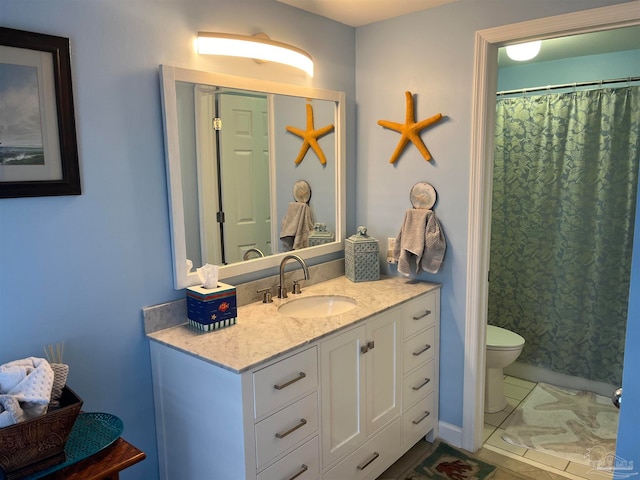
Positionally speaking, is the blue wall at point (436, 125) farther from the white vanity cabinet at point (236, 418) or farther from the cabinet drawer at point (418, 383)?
the white vanity cabinet at point (236, 418)

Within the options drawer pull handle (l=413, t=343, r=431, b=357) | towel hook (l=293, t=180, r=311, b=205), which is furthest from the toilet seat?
towel hook (l=293, t=180, r=311, b=205)

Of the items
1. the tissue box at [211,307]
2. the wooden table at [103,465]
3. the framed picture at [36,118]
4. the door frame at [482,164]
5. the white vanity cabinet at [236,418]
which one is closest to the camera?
the wooden table at [103,465]

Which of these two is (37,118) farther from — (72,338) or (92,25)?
(72,338)

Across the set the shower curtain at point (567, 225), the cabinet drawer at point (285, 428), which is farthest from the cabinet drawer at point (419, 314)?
the shower curtain at point (567, 225)

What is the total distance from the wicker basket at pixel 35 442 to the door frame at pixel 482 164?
1.82 m

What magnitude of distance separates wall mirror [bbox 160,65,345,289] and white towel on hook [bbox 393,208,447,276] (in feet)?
1.22

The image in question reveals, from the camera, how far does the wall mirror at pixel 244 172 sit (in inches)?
75.0

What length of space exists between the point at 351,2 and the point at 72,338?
1.86 m

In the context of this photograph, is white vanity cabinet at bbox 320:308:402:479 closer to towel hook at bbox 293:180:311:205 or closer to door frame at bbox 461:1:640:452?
door frame at bbox 461:1:640:452

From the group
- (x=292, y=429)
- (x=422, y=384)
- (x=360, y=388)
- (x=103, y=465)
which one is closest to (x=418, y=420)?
(x=422, y=384)

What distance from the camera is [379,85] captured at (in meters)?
2.62

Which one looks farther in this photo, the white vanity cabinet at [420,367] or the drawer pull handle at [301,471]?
the white vanity cabinet at [420,367]

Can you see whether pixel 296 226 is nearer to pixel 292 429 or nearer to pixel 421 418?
pixel 292 429

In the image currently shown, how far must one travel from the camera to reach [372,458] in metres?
2.17
